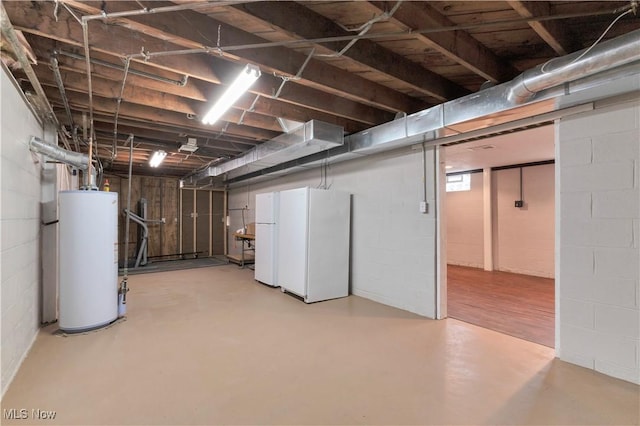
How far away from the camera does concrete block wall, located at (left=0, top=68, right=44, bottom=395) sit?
2.06 m

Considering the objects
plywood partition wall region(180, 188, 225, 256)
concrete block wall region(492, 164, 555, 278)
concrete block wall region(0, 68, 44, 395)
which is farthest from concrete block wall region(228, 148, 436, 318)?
plywood partition wall region(180, 188, 225, 256)

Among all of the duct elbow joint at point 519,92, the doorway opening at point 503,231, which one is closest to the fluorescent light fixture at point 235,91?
the duct elbow joint at point 519,92

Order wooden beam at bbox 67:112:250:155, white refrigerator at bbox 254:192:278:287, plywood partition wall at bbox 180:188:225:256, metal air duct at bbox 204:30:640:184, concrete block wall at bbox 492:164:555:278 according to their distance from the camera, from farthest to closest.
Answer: plywood partition wall at bbox 180:188:225:256
concrete block wall at bbox 492:164:555:278
white refrigerator at bbox 254:192:278:287
wooden beam at bbox 67:112:250:155
metal air duct at bbox 204:30:640:184

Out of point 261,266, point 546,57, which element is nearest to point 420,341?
point 546,57

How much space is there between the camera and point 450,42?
7.18 ft

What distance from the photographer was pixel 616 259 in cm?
225

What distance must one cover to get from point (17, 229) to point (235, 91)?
200 centimetres

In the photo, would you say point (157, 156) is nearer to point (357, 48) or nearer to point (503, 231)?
point (357, 48)

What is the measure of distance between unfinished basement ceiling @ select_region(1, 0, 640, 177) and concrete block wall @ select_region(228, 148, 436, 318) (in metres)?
0.83

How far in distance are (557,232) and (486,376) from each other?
1.35m

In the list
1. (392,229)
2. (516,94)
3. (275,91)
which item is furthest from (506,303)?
(275,91)

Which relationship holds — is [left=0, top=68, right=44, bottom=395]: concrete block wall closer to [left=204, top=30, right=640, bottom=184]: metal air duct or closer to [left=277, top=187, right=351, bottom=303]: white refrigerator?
[left=277, top=187, right=351, bottom=303]: white refrigerator

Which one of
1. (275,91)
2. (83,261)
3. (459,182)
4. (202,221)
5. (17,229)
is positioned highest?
(275,91)

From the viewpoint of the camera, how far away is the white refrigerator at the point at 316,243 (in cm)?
422
